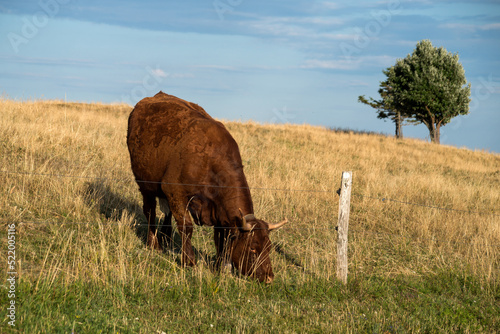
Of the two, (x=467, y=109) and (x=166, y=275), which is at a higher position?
(x=467, y=109)

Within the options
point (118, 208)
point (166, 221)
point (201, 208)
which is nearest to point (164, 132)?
point (201, 208)

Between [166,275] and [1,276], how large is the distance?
209 cm

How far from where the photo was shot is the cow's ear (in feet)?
21.8

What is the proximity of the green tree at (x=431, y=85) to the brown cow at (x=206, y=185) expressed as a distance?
35.0 m

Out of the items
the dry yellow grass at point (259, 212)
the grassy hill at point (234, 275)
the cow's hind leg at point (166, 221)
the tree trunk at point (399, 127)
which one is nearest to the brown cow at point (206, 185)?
the cow's hind leg at point (166, 221)

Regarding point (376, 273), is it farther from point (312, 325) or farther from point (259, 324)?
point (259, 324)

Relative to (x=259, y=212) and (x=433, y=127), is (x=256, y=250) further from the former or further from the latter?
(x=433, y=127)

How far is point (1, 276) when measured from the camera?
5410 mm

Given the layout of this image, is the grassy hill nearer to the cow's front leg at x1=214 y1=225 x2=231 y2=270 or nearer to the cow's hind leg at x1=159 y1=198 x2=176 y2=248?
the cow's front leg at x1=214 y1=225 x2=231 y2=270

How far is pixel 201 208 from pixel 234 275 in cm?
111

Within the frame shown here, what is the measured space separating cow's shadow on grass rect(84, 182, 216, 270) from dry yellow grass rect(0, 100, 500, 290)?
32mm

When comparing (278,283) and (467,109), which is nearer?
(278,283)

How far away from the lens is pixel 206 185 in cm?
658

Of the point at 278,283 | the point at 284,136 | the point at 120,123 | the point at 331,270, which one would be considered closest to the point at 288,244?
the point at 331,270
